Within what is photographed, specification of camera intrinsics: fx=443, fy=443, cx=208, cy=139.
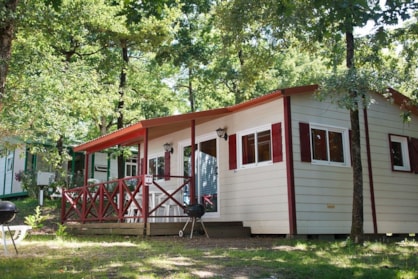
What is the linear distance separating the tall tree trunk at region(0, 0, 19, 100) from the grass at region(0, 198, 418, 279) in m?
2.63

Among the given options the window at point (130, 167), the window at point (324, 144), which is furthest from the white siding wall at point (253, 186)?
the window at point (130, 167)

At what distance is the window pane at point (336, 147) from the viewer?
30.6 ft

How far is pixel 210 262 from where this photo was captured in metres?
5.14

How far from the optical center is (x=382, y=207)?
387 inches

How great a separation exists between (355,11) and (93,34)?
1134 centimetres

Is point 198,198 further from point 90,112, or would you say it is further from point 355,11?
point 355,11

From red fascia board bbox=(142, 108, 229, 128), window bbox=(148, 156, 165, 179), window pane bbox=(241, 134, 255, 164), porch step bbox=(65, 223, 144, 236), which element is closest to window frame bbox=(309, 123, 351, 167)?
window pane bbox=(241, 134, 255, 164)

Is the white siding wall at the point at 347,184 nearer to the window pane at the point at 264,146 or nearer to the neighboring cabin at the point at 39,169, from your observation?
the window pane at the point at 264,146

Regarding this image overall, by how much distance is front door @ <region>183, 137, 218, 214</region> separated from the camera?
10.6 meters

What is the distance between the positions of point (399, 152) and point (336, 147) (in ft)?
7.31

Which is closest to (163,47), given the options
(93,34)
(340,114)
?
(93,34)

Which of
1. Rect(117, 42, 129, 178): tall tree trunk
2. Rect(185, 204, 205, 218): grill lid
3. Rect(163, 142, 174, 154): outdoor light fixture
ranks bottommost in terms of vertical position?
Rect(185, 204, 205, 218): grill lid

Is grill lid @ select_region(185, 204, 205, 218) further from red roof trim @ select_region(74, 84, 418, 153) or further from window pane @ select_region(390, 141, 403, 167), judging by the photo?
window pane @ select_region(390, 141, 403, 167)

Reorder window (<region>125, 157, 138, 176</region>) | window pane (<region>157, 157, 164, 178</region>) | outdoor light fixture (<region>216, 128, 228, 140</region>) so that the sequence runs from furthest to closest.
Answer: window (<region>125, 157, 138, 176</region>) < window pane (<region>157, 157, 164, 178</region>) < outdoor light fixture (<region>216, 128, 228, 140</region>)
